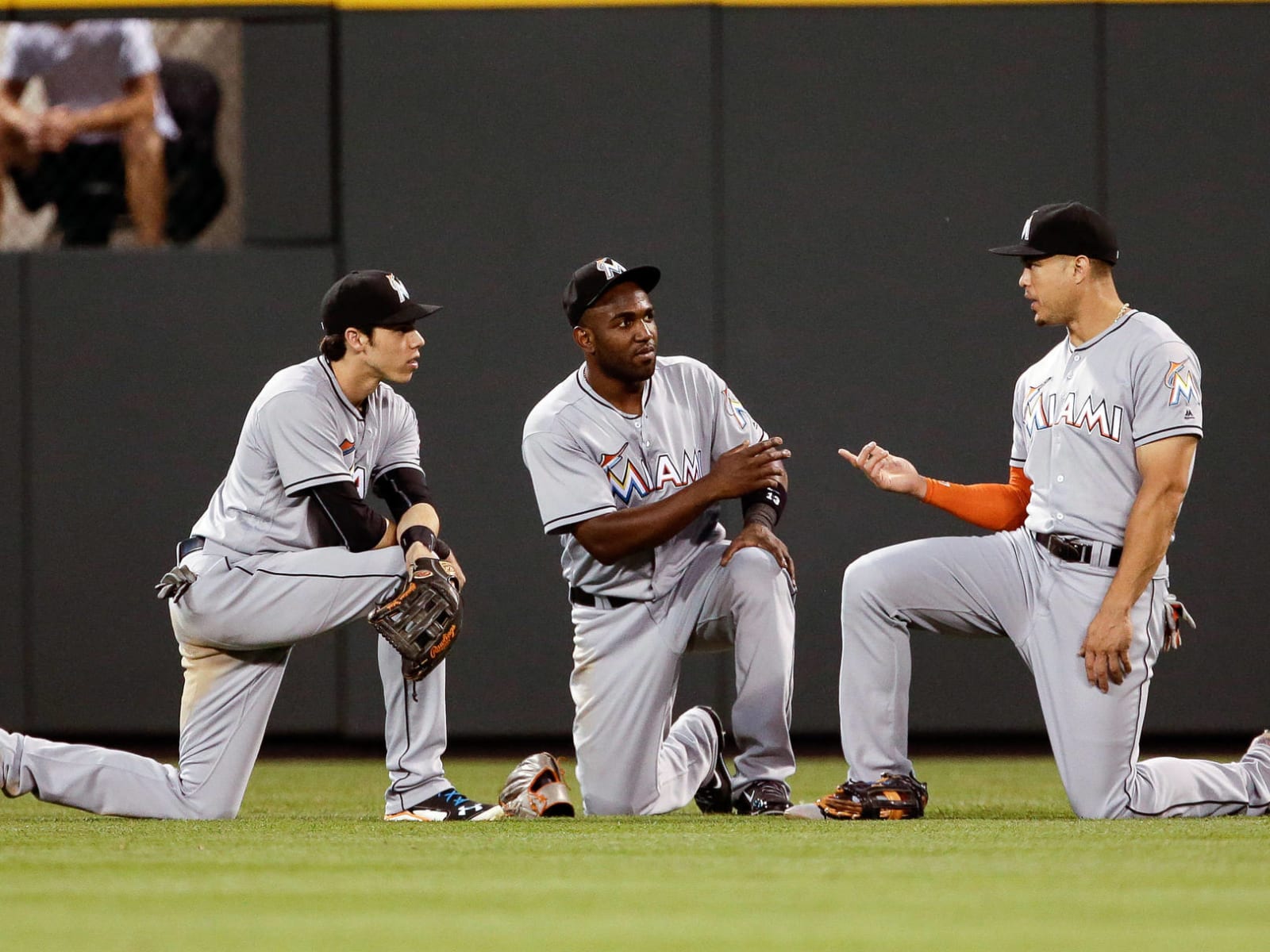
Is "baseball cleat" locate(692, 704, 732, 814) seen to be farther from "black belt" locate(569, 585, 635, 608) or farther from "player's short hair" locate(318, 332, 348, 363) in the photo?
"player's short hair" locate(318, 332, 348, 363)

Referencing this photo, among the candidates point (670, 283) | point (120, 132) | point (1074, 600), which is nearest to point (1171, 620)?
point (1074, 600)

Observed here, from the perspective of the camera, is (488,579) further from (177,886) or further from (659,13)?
(177,886)

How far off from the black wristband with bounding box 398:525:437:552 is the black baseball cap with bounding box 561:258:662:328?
0.72 m

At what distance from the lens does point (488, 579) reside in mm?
6562

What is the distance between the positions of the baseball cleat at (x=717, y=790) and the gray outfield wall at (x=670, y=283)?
6.01 feet

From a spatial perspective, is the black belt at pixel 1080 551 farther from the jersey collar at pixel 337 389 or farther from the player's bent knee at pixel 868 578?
the jersey collar at pixel 337 389

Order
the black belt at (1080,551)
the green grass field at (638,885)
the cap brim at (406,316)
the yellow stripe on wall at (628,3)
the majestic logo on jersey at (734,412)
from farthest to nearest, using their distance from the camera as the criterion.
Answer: the yellow stripe on wall at (628,3)
the majestic logo on jersey at (734,412)
the cap brim at (406,316)
the black belt at (1080,551)
the green grass field at (638,885)

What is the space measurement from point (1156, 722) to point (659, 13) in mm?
3478

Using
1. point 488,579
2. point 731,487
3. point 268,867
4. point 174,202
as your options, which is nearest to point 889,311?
point 488,579

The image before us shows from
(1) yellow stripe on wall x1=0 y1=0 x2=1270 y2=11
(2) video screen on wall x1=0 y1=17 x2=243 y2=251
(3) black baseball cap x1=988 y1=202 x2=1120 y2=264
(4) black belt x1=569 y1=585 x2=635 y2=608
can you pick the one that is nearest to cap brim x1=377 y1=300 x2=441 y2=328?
(4) black belt x1=569 y1=585 x2=635 y2=608

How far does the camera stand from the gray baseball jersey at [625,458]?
14.5 ft

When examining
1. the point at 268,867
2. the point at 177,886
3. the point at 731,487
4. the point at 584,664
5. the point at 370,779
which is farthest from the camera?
the point at 370,779

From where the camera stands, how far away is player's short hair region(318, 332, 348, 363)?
4387mm

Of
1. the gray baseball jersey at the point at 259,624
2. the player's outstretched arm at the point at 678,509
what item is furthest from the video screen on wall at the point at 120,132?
the player's outstretched arm at the point at 678,509
